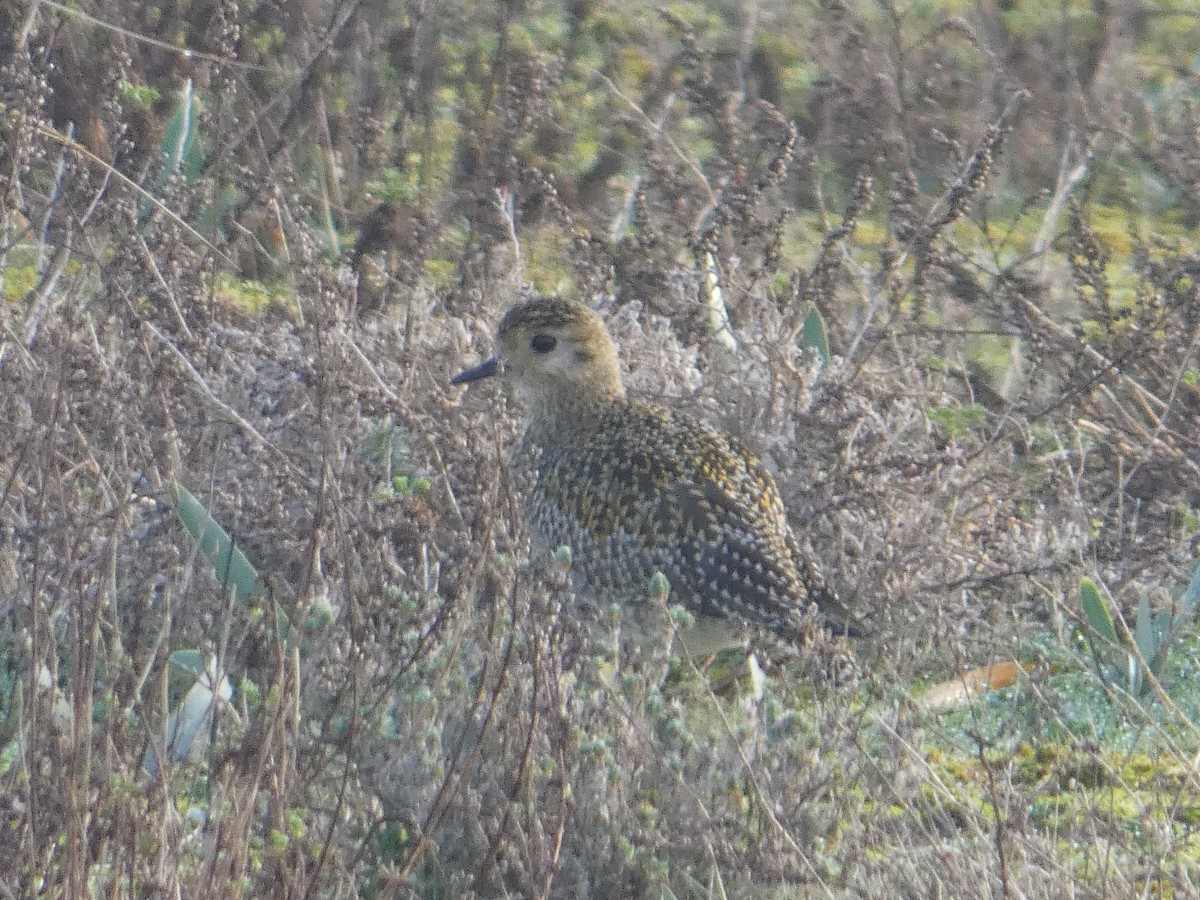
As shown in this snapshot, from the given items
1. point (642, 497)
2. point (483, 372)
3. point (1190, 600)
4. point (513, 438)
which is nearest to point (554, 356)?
point (483, 372)

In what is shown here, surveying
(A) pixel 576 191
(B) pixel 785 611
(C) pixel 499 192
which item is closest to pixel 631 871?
(B) pixel 785 611

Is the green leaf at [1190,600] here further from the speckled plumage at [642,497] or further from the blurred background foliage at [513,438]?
the speckled plumage at [642,497]

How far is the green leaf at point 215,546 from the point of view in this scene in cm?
430

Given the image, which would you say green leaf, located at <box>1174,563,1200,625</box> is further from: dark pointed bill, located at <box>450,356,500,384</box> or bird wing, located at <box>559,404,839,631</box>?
dark pointed bill, located at <box>450,356,500,384</box>

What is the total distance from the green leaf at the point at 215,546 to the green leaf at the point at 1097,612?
2.03 meters

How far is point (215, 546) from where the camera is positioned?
4.40 metres

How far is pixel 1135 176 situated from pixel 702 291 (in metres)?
4.30

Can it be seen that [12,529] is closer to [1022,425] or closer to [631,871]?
[631,871]

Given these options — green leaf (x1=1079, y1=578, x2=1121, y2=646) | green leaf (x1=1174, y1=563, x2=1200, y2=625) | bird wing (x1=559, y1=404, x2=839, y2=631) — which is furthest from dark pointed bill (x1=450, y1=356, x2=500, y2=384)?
green leaf (x1=1174, y1=563, x2=1200, y2=625)

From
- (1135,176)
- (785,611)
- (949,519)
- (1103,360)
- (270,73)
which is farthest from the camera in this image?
(1135,176)

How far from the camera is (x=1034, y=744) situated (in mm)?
4668

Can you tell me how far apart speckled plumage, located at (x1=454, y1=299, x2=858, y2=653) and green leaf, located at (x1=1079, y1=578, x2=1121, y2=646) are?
1.96 feet

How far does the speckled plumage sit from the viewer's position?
479 cm

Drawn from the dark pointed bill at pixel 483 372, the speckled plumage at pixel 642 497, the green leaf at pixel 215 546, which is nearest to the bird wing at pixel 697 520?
the speckled plumage at pixel 642 497
